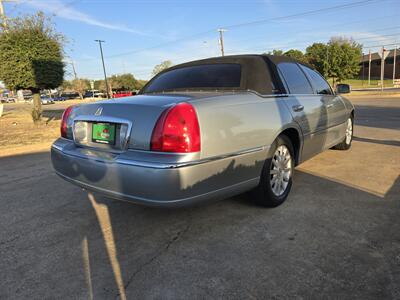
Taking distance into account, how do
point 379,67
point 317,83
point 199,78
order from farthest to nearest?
point 379,67, point 317,83, point 199,78

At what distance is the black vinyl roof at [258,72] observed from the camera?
3.33m

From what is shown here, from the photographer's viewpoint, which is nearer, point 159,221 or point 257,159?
point 257,159

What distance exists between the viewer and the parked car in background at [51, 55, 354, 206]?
2490 mm

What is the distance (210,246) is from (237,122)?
1066 mm

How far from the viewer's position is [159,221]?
10.6 ft

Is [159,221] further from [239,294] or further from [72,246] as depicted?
[239,294]

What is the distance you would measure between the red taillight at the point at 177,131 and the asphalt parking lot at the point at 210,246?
0.86m

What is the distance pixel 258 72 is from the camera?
3.45 metres

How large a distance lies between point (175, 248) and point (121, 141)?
99cm

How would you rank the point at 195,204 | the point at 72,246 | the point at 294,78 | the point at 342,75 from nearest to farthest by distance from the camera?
the point at 195,204 → the point at 72,246 → the point at 294,78 → the point at 342,75

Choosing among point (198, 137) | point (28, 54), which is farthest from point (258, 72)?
point (28, 54)

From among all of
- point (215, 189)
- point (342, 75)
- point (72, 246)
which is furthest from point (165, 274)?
point (342, 75)

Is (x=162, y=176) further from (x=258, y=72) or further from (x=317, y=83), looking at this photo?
(x=317, y=83)

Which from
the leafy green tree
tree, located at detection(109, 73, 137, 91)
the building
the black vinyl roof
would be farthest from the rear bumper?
the building
